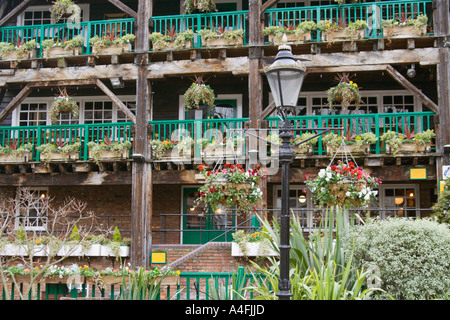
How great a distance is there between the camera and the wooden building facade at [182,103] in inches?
487

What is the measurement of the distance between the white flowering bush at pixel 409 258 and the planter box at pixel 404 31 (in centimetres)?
695

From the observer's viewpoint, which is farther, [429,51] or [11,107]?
[11,107]

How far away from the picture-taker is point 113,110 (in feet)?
52.6

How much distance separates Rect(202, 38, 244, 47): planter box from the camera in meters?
12.9

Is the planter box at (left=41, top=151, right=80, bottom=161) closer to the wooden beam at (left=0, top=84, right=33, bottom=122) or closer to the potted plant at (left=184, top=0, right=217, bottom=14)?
the wooden beam at (left=0, top=84, right=33, bottom=122)

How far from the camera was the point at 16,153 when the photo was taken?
535 inches

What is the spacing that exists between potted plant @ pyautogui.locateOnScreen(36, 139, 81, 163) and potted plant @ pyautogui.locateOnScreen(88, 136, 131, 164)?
1.45 ft

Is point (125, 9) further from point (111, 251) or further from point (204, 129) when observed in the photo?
point (111, 251)

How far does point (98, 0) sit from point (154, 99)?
359 centimetres

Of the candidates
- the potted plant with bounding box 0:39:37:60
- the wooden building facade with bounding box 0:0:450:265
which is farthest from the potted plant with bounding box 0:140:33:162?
the potted plant with bounding box 0:39:37:60

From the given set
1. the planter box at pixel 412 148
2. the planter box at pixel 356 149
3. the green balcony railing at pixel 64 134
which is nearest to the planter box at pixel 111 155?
the green balcony railing at pixel 64 134
